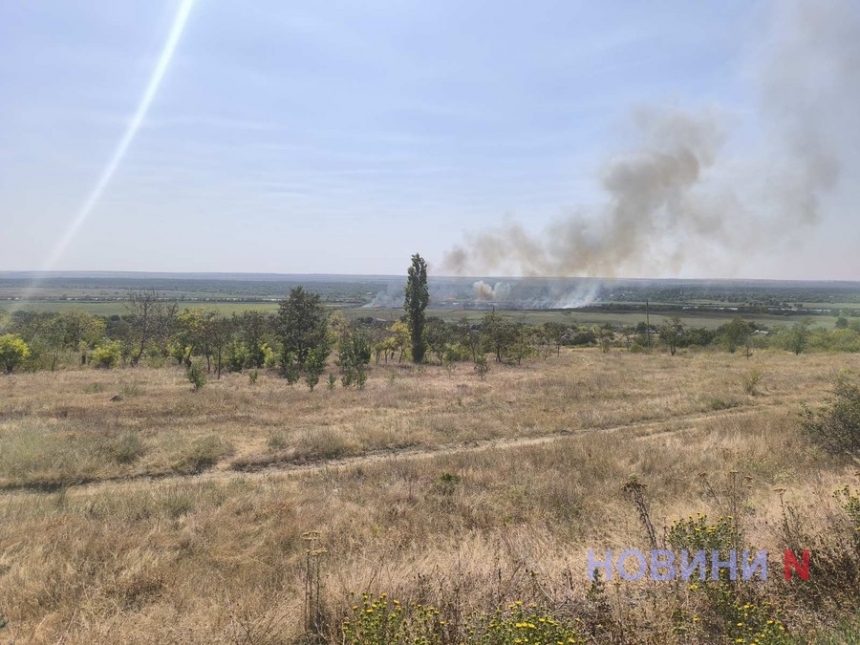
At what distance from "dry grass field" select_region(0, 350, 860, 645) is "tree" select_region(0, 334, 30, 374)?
14.0m

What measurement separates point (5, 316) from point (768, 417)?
54426 mm

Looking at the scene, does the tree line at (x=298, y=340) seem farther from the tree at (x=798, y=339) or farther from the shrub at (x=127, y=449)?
the shrub at (x=127, y=449)

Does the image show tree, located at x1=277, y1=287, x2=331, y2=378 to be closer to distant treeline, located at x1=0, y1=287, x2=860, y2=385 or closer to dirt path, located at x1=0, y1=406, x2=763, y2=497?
distant treeline, located at x1=0, y1=287, x2=860, y2=385

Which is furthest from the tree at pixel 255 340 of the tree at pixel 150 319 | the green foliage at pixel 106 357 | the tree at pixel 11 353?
the tree at pixel 11 353

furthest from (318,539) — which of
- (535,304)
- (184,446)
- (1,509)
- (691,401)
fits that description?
(535,304)

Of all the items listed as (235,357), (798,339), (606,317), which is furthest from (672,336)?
(606,317)

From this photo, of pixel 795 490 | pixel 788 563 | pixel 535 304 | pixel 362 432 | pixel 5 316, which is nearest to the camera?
pixel 788 563

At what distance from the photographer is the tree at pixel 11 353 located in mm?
29094

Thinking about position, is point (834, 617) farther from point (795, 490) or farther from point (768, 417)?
point (768, 417)

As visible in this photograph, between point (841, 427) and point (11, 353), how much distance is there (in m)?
38.1

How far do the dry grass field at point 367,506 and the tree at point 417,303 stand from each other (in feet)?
66.2

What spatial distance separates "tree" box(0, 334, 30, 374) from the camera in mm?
29094

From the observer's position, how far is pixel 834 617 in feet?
12.4

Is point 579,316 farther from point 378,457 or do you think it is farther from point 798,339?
point 378,457
